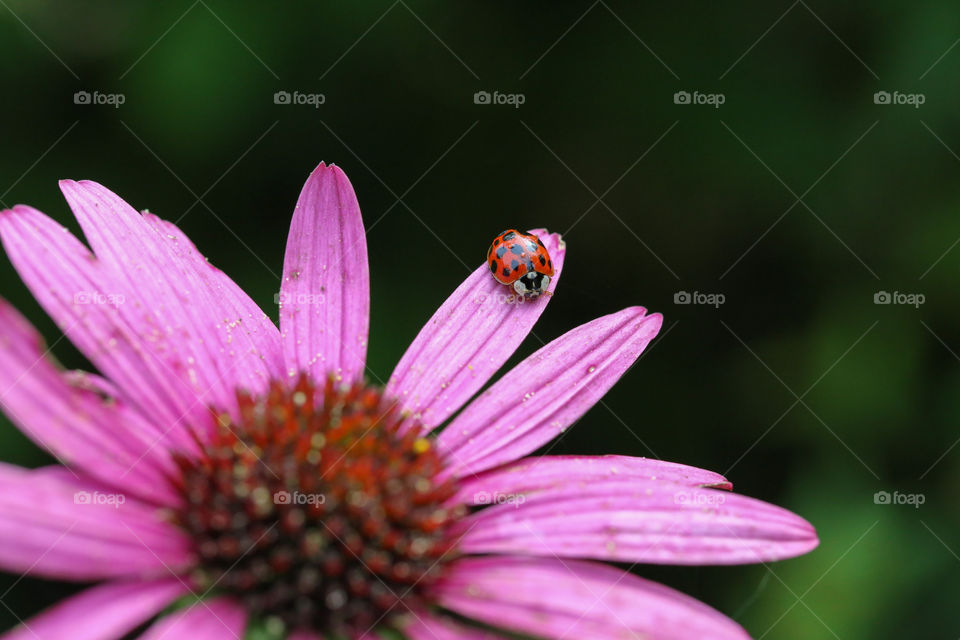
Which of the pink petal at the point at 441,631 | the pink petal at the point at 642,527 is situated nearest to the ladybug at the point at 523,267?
the pink petal at the point at 642,527

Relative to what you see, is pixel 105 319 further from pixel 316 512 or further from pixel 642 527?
pixel 642 527

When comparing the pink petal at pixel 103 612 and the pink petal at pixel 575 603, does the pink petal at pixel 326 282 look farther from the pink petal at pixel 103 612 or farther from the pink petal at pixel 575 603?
the pink petal at pixel 103 612

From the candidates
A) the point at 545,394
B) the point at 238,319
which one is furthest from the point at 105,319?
the point at 545,394

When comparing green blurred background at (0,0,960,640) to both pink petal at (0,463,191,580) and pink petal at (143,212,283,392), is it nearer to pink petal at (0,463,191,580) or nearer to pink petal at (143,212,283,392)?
pink petal at (143,212,283,392)

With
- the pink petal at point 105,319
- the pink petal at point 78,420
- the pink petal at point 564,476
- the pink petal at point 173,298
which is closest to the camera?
the pink petal at point 78,420

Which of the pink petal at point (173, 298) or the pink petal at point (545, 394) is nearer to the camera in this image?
the pink petal at point (173, 298)

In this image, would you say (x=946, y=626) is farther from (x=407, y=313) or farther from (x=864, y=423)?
(x=407, y=313)

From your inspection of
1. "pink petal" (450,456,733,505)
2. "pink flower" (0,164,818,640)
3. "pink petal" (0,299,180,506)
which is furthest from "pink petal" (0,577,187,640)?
"pink petal" (450,456,733,505)

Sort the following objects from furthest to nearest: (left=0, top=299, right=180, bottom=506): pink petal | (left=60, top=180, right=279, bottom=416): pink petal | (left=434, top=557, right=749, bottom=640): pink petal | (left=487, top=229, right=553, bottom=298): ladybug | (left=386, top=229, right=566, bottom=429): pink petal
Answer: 1. (left=487, top=229, right=553, bottom=298): ladybug
2. (left=386, top=229, right=566, bottom=429): pink petal
3. (left=60, top=180, right=279, bottom=416): pink petal
4. (left=434, top=557, right=749, bottom=640): pink petal
5. (left=0, top=299, right=180, bottom=506): pink petal
